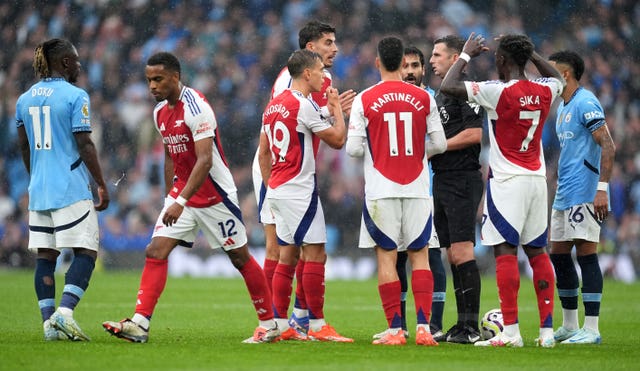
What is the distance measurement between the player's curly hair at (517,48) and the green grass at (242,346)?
7.83 ft

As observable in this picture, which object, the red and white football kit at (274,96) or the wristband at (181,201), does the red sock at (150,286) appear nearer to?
the wristband at (181,201)

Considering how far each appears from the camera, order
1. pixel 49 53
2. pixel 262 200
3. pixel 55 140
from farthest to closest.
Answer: pixel 262 200, pixel 49 53, pixel 55 140

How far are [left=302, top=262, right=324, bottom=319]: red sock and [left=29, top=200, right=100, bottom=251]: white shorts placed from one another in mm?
1875

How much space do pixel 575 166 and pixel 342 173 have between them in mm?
12142

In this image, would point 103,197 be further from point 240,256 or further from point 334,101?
point 334,101

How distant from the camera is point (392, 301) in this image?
29.1 feet

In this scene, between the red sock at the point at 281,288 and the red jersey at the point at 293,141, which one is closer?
the red jersey at the point at 293,141

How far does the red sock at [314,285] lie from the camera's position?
9.46 meters

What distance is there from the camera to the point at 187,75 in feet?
77.3

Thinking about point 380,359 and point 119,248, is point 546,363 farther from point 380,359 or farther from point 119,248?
point 119,248

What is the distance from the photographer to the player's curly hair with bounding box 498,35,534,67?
885 centimetres

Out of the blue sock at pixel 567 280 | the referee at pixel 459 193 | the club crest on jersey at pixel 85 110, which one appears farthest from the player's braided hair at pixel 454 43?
the club crest on jersey at pixel 85 110

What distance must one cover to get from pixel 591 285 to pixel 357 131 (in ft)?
9.11

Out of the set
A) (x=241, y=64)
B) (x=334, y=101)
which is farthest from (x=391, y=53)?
(x=241, y=64)
